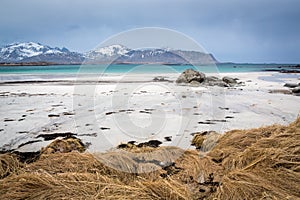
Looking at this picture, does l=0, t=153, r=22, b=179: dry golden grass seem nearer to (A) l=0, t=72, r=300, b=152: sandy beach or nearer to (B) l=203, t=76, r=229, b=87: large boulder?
(A) l=0, t=72, r=300, b=152: sandy beach

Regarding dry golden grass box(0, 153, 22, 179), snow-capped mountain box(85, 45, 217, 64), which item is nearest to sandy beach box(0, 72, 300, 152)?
dry golden grass box(0, 153, 22, 179)

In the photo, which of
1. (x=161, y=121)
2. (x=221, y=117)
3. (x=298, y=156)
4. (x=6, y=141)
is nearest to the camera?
(x=298, y=156)

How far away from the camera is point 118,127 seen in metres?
4.89

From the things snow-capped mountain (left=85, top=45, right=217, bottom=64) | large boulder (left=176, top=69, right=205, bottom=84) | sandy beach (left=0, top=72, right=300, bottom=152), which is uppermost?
snow-capped mountain (left=85, top=45, right=217, bottom=64)

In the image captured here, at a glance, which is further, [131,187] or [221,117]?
[221,117]

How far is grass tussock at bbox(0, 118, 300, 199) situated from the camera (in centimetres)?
190

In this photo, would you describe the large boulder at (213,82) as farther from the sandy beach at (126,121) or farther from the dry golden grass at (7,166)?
the dry golden grass at (7,166)

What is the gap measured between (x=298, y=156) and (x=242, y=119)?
3163 millimetres

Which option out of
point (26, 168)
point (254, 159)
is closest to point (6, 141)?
point (26, 168)

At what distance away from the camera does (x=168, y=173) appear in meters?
2.49

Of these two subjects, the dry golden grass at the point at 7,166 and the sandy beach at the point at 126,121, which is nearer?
the dry golden grass at the point at 7,166

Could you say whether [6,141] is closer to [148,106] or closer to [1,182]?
[1,182]

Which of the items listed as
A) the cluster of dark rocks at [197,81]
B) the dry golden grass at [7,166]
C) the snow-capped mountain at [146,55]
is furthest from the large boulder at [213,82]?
the dry golden grass at [7,166]

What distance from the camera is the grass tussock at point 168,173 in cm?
190
